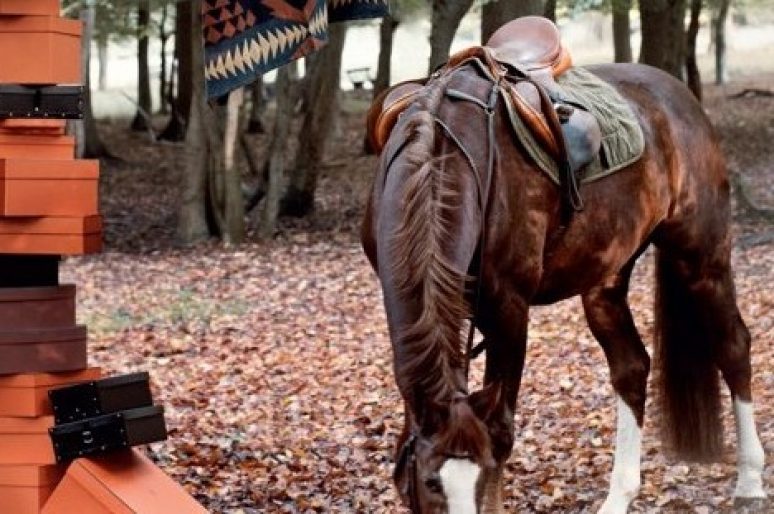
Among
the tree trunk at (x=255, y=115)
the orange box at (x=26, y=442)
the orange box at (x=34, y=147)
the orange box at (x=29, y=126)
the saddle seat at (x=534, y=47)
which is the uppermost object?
the saddle seat at (x=534, y=47)

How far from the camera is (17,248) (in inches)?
209

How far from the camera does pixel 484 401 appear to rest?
14.0 ft

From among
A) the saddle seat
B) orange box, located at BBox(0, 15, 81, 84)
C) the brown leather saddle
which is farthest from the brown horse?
orange box, located at BBox(0, 15, 81, 84)

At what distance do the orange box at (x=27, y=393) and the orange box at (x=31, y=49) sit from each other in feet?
3.77

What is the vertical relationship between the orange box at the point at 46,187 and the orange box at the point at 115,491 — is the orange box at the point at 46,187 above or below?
above

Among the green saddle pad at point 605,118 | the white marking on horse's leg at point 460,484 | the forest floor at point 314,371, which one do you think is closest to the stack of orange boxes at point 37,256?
the white marking on horse's leg at point 460,484

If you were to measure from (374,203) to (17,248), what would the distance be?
1.40m

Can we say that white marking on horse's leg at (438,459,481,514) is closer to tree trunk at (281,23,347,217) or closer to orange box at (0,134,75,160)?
orange box at (0,134,75,160)

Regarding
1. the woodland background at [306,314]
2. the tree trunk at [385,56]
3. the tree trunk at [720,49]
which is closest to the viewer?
the woodland background at [306,314]

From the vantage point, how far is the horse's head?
4.17 meters

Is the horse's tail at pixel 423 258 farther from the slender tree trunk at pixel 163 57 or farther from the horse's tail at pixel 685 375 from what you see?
the slender tree trunk at pixel 163 57

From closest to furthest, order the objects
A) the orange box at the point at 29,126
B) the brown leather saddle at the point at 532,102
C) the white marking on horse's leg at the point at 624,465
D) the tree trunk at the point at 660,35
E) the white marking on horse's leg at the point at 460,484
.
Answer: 1. the white marking on horse's leg at the point at 460,484
2. the orange box at the point at 29,126
3. the brown leather saddle at the point at 532,102
4. the white marking on horse's leg at the point at 624,465
5. the tree trunk at the point at 660,35

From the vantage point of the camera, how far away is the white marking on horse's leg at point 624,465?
22.0 feet

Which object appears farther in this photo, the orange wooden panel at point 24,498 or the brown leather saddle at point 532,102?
the brown leather saddle at point 532,102
